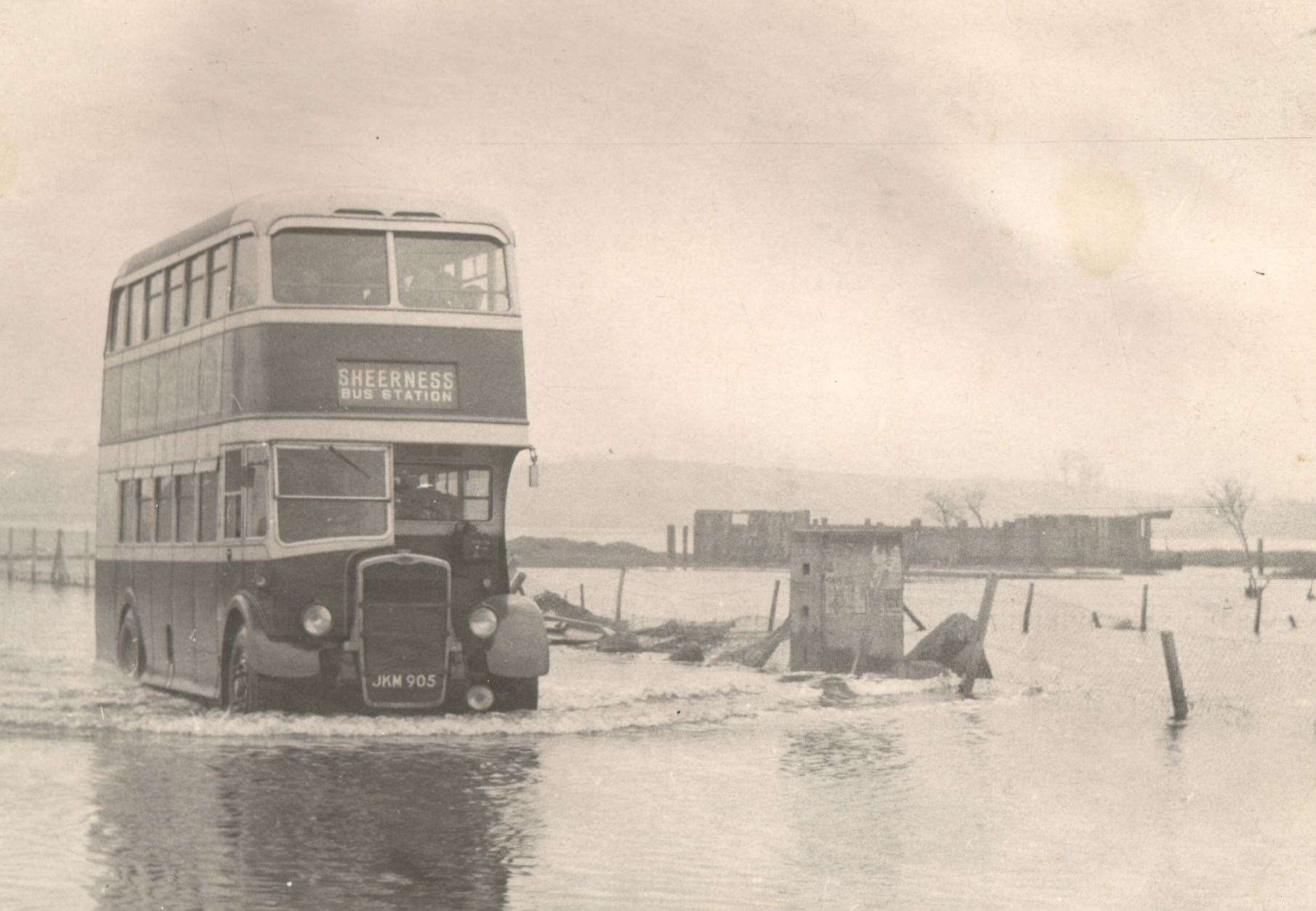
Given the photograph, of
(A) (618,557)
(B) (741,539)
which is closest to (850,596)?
(B) (741,539)

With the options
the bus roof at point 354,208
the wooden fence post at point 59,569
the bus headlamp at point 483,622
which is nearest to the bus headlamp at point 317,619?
the bus headlamp at point 483,622

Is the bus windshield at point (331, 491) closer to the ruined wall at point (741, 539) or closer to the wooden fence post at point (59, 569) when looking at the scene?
the wooden fence post at point (59, 569)

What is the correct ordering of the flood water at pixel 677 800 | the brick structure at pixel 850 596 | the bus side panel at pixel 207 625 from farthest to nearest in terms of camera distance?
the brick structure at pixel 850 596
the bus side panel at pixel 207 625
the flood water at pixel 677 800

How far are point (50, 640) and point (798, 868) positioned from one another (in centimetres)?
2522

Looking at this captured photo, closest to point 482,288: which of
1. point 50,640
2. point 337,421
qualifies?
point 337,421

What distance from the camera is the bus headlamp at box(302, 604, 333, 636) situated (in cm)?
1614

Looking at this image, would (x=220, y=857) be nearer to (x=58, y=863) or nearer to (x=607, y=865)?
(x=58, y=863)

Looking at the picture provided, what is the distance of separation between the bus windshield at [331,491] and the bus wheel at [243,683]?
108 cm

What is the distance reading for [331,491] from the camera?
54.0ft

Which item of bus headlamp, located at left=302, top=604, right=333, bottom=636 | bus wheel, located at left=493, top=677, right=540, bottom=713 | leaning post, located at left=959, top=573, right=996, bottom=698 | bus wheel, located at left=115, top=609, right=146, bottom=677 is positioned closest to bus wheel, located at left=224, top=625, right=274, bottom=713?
bus headlamp, located at left=302, top=604, right=333, bottom=636

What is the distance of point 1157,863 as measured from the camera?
1001cm

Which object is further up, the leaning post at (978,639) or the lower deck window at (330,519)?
the lower deck window at (330,519)

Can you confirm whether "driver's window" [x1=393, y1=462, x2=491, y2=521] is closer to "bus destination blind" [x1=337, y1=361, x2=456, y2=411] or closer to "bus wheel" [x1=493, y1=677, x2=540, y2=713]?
"bus destination blind" [x1=337, y1=361, x2=456, y2=411]

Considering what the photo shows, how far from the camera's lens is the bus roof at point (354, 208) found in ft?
53.6
